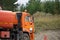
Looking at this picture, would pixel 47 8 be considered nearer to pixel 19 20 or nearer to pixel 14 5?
pixel 14 5

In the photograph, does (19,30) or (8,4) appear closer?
(19,30)

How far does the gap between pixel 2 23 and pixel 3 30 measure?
688mm

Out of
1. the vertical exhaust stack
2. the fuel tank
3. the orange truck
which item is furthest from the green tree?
the vertical exhaust stack

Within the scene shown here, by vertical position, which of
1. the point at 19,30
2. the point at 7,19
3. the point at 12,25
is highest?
the point at 7,19

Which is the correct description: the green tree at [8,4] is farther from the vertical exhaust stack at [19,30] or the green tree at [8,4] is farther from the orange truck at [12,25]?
Result: the vertical exhaust stack at [19,30]

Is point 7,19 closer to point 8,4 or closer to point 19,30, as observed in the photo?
point 19,30

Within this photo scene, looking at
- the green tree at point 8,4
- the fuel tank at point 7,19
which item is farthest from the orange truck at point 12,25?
the green tree at point 8,4

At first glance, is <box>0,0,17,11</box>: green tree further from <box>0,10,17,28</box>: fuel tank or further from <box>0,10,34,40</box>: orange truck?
<box>0,10,17,28</box>: fuel tank

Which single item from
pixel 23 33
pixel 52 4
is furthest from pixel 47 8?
pixel 23 33

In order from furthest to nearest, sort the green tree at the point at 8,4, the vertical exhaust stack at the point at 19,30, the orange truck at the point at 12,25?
the green tree at the point at 8,4, the orange truck at the point at 12,25, the vertical exhaust stack at the point at 19,30

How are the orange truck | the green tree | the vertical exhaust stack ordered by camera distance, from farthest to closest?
the green tree → the orange truck → the vertical exhaust stack

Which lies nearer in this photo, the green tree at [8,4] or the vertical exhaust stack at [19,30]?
the vertical exhaust stack at [19,30]

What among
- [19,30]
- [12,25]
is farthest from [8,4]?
[19,30]

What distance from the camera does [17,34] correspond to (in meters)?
24.4
